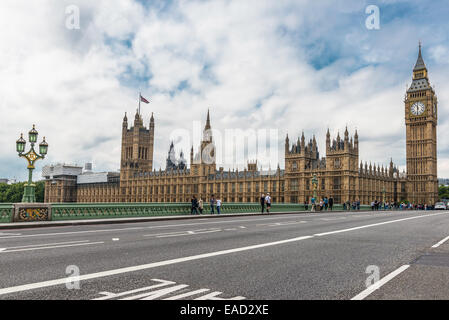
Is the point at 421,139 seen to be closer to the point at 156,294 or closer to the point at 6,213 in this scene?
the point at 6,213

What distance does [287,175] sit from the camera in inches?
3415

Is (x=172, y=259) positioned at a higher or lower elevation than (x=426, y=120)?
lower

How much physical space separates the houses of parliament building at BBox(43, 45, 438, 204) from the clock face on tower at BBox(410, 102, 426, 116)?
0.22 metres

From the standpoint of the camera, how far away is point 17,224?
56.1 ft

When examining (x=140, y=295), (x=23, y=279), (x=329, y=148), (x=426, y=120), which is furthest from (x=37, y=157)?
(x=426, y=120)

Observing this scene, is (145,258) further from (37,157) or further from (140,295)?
(37,157)

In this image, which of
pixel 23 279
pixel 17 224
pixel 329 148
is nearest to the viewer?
pixel 23 279

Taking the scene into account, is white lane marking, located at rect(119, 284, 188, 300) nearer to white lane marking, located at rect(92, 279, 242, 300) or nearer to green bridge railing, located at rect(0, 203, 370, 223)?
white lane marking, located at rect(92, 279, 242, 300)

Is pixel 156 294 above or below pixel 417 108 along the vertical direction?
below

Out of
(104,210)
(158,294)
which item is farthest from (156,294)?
(104,210)

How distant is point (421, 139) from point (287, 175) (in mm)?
44135

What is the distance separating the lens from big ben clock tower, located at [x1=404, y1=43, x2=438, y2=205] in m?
100

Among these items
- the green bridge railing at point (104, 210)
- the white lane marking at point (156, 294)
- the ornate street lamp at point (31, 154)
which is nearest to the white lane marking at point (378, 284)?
the white lane marking at point (156, 294)
